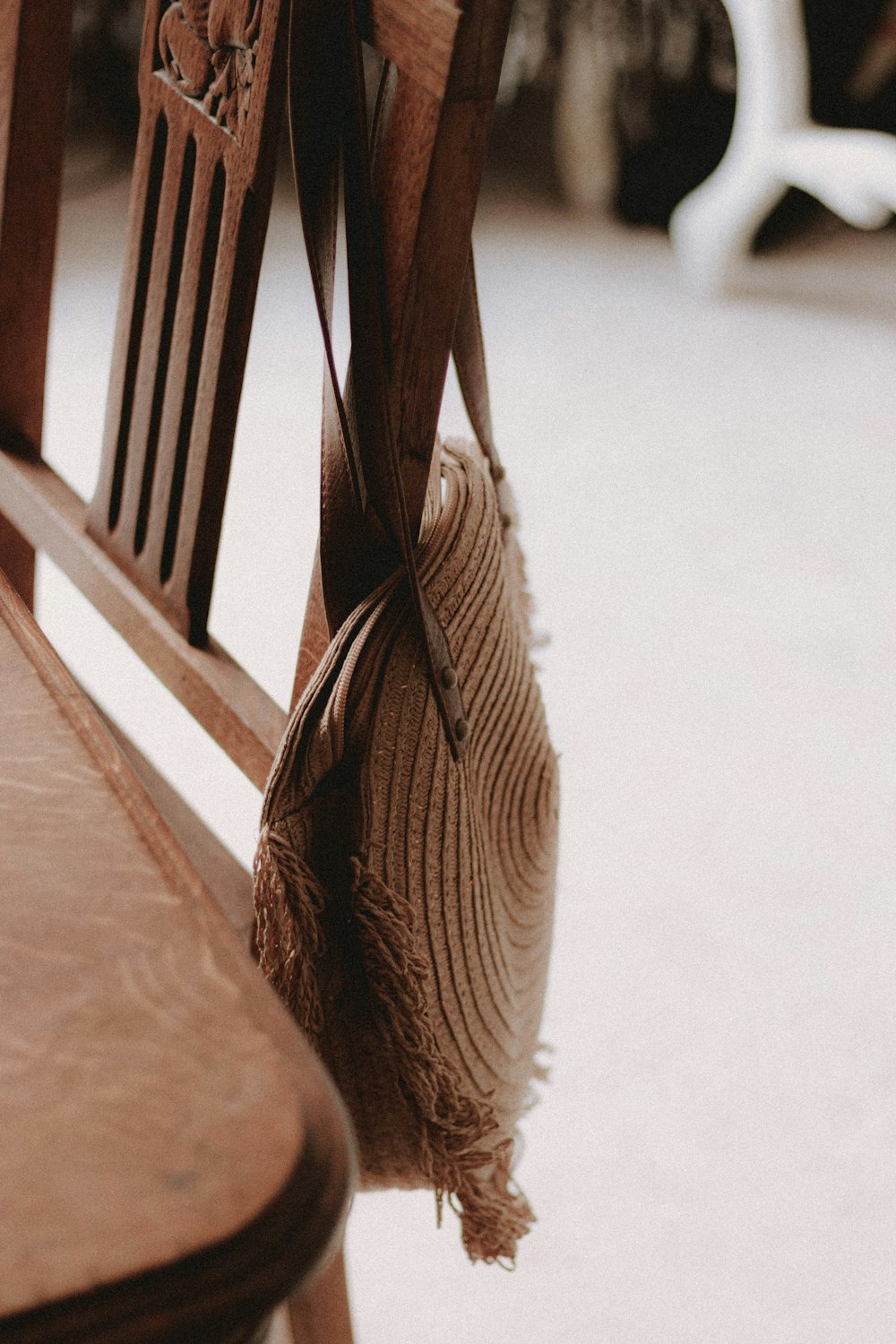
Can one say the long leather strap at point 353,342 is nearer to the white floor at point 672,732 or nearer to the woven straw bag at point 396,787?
the woven straw bag at point 396,787

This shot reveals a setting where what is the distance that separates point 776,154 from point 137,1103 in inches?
93.7

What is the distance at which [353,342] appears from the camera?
1.52 ft

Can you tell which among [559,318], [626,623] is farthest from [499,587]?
[559,318]

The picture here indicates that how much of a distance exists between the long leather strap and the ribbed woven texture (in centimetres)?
2

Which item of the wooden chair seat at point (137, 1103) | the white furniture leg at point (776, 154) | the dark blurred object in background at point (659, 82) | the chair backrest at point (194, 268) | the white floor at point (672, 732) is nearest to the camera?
the wooden chair seat at point (137, 1103)

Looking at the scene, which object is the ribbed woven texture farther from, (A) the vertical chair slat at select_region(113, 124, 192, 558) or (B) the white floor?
(B) the white floor

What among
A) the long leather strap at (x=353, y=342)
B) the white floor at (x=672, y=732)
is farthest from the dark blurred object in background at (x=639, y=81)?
the long leather strap at (x=353, y=342)

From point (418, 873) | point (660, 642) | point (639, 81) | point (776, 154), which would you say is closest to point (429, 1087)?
point (418, 873)

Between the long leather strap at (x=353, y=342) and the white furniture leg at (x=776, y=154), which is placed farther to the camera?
the white furniture leg at (x=776, y=154)

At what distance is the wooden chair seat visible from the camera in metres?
0.26

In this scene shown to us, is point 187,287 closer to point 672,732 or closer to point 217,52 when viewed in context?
point 217,52

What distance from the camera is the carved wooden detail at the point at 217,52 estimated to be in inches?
20.4

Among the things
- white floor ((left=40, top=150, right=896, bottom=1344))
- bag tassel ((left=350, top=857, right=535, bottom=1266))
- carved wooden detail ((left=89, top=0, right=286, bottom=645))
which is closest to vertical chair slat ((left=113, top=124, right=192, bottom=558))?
carved wooden detail ((left=89, top=0, right=286, bottom=645))

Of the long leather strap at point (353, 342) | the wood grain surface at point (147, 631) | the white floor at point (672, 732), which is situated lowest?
the white floor at point (672, 732)
